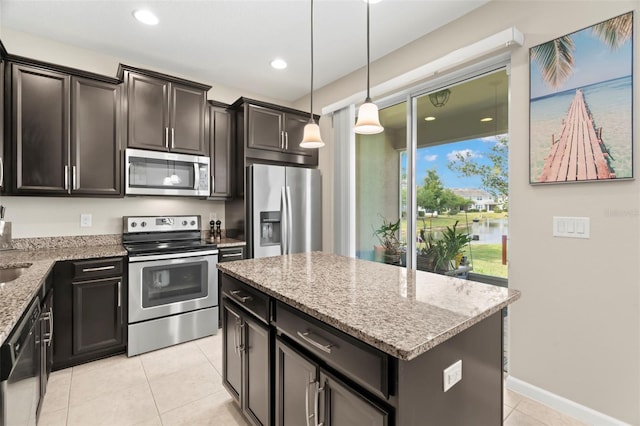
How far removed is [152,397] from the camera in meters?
2.15

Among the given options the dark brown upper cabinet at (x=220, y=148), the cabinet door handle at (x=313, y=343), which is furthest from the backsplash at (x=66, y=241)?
the cabinet door handle at (x=313, y=343)

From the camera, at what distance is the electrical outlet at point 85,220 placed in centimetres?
301

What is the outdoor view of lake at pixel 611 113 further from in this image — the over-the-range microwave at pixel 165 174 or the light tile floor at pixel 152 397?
the over-the-range microwave at pixel 165 174

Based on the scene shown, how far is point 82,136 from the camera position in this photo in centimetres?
271

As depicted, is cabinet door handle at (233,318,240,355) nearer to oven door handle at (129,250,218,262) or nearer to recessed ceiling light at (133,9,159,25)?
oven door handle at (129,250,218,262)

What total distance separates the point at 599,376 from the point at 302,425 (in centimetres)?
182

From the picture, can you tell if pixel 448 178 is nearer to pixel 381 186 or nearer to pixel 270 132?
pixel 381 186

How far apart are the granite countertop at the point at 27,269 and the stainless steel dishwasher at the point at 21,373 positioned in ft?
0.25

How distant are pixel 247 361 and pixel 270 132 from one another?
103 inches

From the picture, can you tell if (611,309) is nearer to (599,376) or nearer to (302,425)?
(599,376)

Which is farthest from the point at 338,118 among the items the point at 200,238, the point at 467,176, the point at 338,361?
the point at 338,361

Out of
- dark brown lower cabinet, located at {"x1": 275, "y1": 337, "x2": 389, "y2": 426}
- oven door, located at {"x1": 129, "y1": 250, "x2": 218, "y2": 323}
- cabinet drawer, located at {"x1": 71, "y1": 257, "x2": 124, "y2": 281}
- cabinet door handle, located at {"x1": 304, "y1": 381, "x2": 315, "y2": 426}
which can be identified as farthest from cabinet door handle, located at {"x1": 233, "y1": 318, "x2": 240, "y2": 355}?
cabinet drawer, located at {"x1": 71, "y1": 257, "x2": 124, "y2": 281}

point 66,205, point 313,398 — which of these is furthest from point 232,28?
point 313,398

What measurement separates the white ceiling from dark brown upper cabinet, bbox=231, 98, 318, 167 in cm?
43
